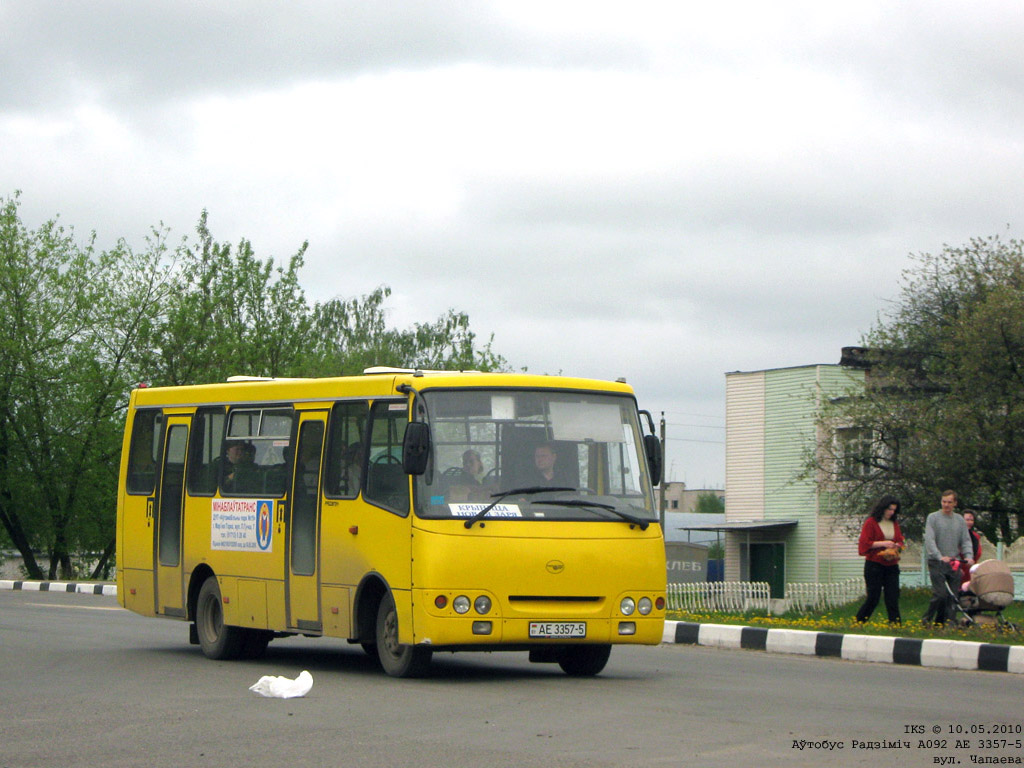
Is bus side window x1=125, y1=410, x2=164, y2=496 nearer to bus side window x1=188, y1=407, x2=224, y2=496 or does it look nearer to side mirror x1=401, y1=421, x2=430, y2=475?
bus side window x1=188, y1=407, x2=224, y2=496

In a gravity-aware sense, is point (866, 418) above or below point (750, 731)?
above

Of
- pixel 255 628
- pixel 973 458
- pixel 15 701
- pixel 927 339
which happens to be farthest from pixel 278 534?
pixel 927 339

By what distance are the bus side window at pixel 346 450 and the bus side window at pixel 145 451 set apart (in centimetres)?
334

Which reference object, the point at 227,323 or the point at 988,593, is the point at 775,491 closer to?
the point at 227,323

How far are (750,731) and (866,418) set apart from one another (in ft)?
87.0

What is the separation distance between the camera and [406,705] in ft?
33.1

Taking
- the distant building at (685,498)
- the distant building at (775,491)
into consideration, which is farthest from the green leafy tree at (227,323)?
the distant building at (685,498)

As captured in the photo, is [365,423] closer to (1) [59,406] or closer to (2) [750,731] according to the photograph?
(2) [750,731]

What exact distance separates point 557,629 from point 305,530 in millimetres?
2696

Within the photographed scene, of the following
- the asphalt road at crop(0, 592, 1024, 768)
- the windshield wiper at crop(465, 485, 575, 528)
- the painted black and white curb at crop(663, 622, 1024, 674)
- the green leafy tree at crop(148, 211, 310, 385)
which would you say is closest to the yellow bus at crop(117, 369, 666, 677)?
the windshield wiper at crop(465, 485, 575, 528)

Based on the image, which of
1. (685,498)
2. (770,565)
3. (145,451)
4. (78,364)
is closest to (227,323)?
(78,364)

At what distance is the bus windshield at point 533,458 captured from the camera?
11766 millimetres

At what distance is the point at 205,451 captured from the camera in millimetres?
14883

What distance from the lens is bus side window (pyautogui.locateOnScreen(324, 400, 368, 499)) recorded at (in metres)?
12.6
